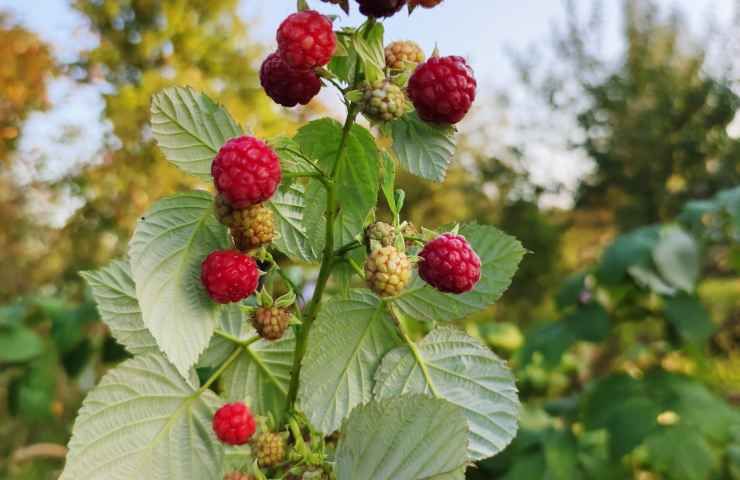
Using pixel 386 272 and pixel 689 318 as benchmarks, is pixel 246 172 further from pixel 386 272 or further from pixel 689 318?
pixel 689 318

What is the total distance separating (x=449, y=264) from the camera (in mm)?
309

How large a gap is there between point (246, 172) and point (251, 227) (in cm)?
3

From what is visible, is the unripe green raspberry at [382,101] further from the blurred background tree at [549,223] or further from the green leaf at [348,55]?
the blurred background tree at [549,223]

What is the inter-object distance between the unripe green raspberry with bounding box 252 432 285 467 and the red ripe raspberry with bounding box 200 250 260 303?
75mm

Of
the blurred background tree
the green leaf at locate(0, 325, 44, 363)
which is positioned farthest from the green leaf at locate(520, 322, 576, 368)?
the green leaf at locate(0, 325, 44, 363)

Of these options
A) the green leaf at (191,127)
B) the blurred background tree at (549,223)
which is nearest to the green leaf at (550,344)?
the blurred background tree at (549,223)

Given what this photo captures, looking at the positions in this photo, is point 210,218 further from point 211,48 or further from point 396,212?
point 211,48

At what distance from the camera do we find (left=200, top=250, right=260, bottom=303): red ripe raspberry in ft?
0.99

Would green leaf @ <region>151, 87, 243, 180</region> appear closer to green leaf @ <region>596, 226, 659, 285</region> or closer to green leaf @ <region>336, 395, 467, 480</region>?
green leaf @ <region>336, 395, 467, 480</region>

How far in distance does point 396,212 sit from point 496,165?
404cm

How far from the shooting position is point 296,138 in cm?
35

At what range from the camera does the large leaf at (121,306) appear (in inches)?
15.7

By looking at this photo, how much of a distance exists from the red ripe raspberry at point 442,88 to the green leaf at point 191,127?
9 cm

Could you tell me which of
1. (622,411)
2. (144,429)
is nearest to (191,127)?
(144,429)
